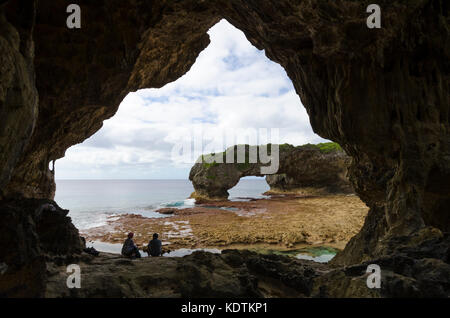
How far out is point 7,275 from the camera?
12.7 feet

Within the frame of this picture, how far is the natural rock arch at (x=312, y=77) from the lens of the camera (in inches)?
195

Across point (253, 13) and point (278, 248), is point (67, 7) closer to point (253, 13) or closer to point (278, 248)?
point (253, 13)

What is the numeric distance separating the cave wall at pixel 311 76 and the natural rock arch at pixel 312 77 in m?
0.03

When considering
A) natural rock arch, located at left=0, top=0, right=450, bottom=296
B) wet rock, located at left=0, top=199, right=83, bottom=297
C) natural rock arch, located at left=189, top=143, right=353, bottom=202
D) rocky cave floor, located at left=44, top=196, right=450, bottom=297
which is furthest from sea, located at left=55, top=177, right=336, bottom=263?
wet rock, located at left=0, top=199, right=83, bottom=297

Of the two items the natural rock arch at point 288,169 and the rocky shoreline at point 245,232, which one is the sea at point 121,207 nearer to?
the rocky shoreline at point 245,232

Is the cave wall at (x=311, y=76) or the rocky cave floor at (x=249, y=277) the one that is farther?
the cave wall at (x=311, y=76)

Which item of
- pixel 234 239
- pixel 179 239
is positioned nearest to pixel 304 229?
pixel 234 239

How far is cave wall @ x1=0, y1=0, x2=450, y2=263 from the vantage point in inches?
195

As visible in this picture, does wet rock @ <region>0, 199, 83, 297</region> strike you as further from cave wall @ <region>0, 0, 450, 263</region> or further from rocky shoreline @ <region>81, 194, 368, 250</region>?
rocky shoreline @ <region>81, 194, 368, 250</region>

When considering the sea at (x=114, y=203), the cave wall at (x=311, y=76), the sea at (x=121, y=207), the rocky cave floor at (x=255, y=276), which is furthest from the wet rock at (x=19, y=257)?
the sea at (x=114, y=203)

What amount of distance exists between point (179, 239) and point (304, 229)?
8.74 m

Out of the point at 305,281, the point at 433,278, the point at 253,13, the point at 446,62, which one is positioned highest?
the point at 253,13

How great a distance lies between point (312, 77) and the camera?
26.2 feet

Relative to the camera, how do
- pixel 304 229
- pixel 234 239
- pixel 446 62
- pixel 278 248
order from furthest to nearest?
pixel 304 229, pixel 234 239, pixel 278 248, pixel 446 62
